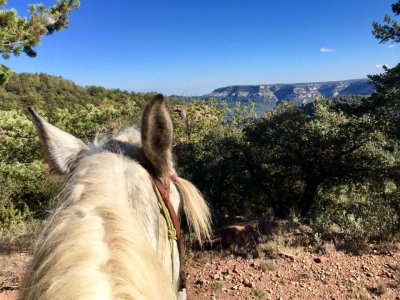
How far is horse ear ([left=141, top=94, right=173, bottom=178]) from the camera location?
1057 millimetres

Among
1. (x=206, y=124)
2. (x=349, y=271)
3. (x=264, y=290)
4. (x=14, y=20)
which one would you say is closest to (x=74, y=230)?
→ (x=264, y=290)

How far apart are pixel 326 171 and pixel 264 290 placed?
27.9 ft

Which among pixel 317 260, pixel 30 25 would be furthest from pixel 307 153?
pixel 30 25

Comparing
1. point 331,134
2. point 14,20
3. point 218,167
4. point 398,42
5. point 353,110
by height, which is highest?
point 14,20

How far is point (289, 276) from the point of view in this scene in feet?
18.5

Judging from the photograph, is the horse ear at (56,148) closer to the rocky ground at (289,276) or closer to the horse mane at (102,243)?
the horse mane at (102,243)

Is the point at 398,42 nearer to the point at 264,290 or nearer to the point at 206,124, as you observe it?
the point at 264,290

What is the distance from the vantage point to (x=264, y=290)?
527cm

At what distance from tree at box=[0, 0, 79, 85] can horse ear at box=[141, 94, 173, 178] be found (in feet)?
20.6

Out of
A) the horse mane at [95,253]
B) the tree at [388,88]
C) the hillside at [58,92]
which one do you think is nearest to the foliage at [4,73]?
the horse mane at [95,253]

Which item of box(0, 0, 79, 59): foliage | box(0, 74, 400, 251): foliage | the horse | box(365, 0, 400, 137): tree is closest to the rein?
the horse

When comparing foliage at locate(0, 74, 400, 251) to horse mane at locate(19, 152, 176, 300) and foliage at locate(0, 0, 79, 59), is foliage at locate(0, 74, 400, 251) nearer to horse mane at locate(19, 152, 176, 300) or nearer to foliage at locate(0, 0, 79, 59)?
foliage at locate(0, 0, 79, 59)

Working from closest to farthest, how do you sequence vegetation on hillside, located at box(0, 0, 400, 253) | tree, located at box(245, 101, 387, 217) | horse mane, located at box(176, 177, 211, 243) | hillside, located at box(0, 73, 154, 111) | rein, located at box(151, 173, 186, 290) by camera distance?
rein, located at box(151, 173, 186, 290) → horse mane, located at box(176, 177, 211, 243) → vegetation on hillside, located at box(0, 0, 400, 253) → tree, located at box(245, 101, 387, 217) → hillside, located at box(0, 73, 154, 111)

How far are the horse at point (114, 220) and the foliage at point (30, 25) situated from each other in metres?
6.08
